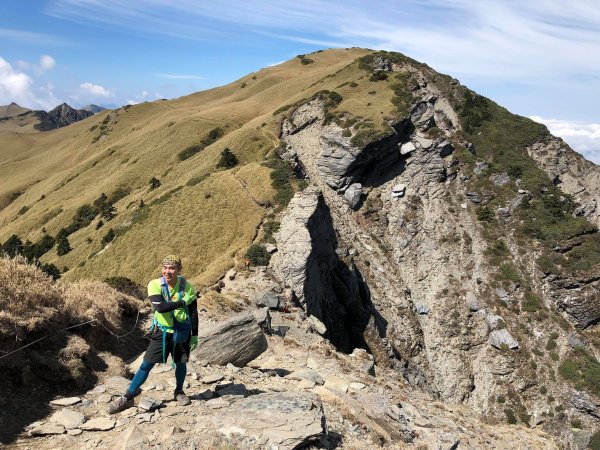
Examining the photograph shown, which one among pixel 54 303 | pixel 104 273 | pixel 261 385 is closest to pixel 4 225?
pixel 104 273

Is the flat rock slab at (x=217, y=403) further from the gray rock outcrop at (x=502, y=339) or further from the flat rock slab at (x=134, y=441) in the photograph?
the gray rock outcrop at (x=502, y=339)

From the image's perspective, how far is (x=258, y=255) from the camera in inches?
1407

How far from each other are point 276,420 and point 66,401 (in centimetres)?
650

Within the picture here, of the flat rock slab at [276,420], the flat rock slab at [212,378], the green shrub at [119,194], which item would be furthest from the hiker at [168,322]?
the green shrub at [119,194]

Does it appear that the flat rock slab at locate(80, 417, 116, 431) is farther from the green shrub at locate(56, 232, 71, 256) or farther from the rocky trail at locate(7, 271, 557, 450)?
the green shrub at locate(56, 232, 71, 256)

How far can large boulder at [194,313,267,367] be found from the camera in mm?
16078

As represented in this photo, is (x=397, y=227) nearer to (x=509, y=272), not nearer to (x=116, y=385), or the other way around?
(x=509, y=272)

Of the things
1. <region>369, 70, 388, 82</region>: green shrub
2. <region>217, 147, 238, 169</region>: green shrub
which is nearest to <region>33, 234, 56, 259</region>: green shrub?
<region>217, 147, 238, 169</region>: green shrub

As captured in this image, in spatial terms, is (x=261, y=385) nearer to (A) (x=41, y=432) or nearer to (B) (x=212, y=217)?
(A) (x=41, y=432)

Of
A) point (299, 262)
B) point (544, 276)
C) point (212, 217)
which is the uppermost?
point (212, 217)

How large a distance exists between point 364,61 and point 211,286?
8277cm

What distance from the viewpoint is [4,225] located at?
280 ft

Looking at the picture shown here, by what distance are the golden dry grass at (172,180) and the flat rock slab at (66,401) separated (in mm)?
18672

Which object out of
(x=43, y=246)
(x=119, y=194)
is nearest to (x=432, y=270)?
(x=119, y=194)
